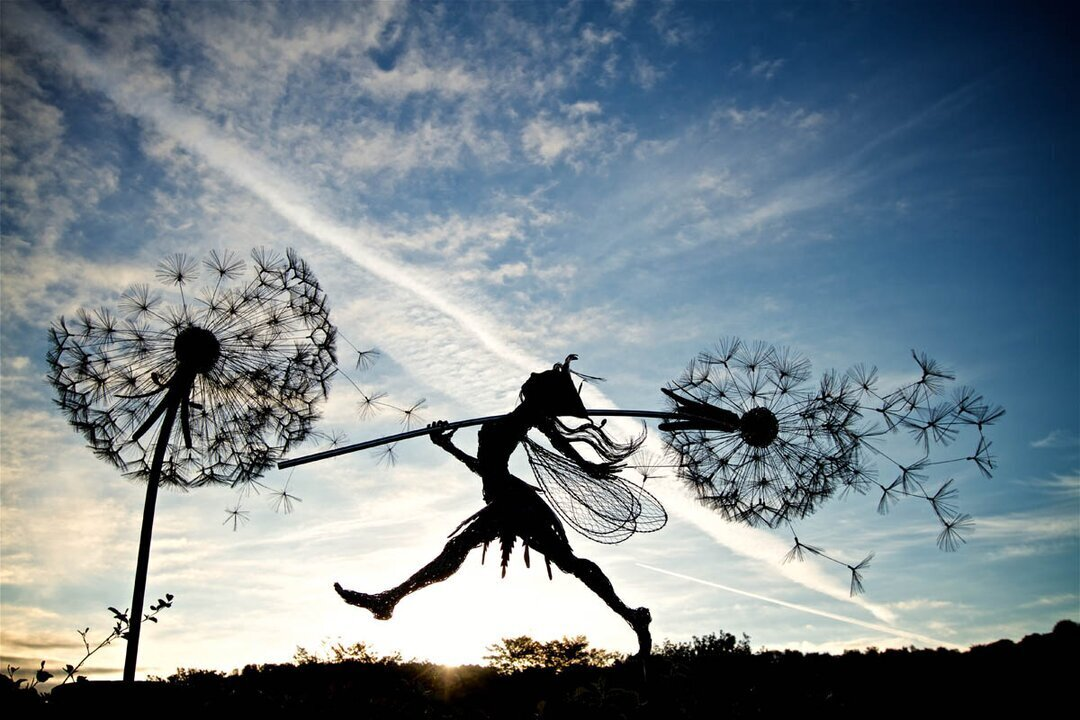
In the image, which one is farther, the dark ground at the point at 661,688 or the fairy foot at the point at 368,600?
the fairy foot at the point at 368,600

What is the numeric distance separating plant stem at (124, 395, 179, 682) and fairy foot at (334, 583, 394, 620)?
3213 mm

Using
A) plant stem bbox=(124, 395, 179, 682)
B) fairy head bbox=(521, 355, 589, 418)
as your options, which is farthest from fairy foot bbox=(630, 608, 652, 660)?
plant stem bbox=(124, 395, 179, 682)

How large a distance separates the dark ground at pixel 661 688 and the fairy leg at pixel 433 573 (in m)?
1.03

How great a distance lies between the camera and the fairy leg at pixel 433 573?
733 cm

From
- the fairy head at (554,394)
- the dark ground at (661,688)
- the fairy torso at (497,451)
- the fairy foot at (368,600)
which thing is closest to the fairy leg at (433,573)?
the fairy foot at (368,600)

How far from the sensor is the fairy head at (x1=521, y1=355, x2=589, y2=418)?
7977 mm

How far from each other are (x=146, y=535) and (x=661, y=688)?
8.13 m

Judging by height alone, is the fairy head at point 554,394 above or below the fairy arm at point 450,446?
above

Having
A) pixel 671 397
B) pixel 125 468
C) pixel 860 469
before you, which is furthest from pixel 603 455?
pixel 125 468

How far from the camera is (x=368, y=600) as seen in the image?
24.0ft

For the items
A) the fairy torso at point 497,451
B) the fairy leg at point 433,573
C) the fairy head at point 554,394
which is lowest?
the fairy leg at point 433,573

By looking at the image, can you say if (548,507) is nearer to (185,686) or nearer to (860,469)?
(185,686)

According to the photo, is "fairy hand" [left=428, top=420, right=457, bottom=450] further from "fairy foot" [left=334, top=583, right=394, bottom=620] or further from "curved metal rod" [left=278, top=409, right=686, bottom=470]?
"fairy foot" [left=334, top=583, right=394, bottom=620]

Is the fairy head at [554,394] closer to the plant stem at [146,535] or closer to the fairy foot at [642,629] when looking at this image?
the fairy foot at [642,629]
